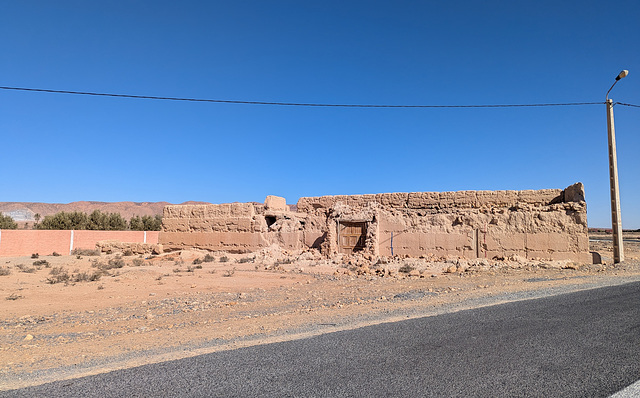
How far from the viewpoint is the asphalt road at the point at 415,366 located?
376 centimetres

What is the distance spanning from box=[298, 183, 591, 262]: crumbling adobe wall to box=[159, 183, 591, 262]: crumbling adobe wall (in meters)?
0.03

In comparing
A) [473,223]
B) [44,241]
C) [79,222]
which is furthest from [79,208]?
[473,223]

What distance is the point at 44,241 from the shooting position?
27031mm

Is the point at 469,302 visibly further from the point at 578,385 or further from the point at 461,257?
the point at 461,257

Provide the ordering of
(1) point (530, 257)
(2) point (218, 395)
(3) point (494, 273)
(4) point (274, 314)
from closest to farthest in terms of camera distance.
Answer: (2) point (218, 395), (4) point (274, 314), (3) point (494, 273), (1) point (530, 257)

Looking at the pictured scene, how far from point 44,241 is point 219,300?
884 inches

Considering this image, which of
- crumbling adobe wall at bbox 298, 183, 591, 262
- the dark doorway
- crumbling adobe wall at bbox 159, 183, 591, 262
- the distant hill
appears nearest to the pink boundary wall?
crumbling adobe wall at bbox 159, 183, 591, 262

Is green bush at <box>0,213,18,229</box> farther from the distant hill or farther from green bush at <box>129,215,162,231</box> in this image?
the distant hill

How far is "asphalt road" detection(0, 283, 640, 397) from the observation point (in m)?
3.76

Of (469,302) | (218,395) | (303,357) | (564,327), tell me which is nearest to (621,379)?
(564,327)

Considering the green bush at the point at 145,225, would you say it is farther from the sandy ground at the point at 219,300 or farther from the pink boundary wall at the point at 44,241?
the sandy ground at the point at 219,300

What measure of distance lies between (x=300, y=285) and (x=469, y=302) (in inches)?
235

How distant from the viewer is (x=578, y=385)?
376cm

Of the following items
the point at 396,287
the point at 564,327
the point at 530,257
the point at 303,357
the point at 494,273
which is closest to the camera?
the point at 303,357
